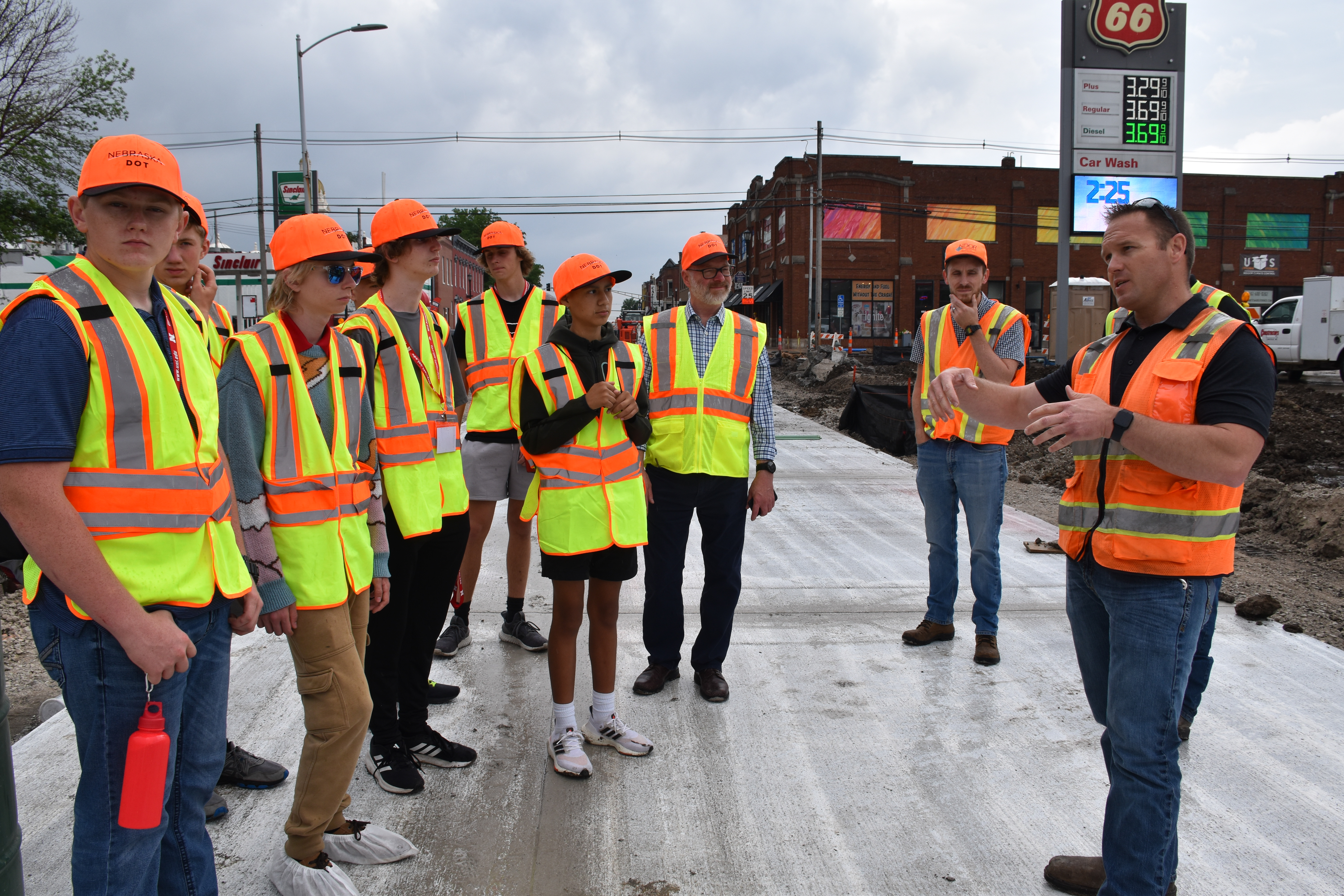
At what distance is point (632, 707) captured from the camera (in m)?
3.88

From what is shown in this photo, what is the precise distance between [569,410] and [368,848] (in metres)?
1.63

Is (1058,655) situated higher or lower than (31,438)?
lower

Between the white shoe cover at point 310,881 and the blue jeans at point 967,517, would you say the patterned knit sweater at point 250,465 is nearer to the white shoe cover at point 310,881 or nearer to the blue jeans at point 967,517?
the white shoe cover at point 310,881

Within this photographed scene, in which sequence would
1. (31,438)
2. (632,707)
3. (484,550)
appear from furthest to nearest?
(484,550), (632,707), (31,438)

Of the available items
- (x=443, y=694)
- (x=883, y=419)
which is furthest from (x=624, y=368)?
(x=883, y=419)

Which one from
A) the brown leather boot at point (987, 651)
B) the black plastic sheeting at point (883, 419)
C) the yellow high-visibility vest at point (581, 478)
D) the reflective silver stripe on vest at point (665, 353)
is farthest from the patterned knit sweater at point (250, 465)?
the black plastic sheeting at point (883, 419)

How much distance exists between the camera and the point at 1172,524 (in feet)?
7.57

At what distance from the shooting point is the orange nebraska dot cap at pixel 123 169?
1.82 meters

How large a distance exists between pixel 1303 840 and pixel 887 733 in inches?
55.1

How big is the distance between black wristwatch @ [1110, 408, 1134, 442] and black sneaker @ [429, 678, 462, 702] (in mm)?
2950

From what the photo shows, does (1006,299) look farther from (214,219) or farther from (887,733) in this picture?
(887,733)

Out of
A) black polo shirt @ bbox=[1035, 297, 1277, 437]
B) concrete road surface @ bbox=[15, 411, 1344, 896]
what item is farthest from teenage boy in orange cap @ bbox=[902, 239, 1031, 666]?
black polo shirt @ bbox=[1035, 297, 1277, 437]

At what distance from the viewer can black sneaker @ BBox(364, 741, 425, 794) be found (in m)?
3.14

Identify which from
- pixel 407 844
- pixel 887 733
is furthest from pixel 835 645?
pixel 407 844
